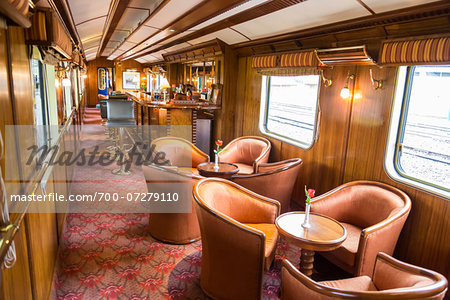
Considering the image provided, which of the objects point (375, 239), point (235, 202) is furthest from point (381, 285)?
point (235, 202)

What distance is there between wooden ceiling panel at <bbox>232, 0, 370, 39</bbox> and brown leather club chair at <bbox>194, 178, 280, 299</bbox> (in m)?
2.00

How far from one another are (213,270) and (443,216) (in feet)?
6.54

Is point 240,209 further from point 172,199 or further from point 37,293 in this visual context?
point 37,293

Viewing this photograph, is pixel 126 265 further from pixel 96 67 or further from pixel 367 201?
pixel 96 67

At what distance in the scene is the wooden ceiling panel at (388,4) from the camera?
2.52 metres

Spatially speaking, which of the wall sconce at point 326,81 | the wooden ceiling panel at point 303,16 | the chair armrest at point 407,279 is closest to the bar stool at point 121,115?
the wooden ceiling panel at point 303,16

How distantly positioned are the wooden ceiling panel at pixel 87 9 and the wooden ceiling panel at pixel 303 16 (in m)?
1.85

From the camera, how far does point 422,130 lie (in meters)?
3.01

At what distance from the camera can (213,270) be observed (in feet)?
8.63

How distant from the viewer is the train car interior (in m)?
1.90

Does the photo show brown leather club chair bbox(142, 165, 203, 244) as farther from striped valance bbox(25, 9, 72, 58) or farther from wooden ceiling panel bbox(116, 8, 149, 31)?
wooden ceiling panel bbox(116, 8, 149, 31)

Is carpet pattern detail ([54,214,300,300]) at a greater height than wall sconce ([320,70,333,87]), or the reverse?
wall sconce ([320,70,333,87])

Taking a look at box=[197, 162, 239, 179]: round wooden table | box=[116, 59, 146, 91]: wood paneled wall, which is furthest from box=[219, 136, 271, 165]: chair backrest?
box=[116, 59, 146, 91]: wood paneled wall

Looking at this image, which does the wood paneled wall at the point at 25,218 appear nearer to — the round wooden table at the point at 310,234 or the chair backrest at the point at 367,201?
the round wooden table at the point at 310,234
